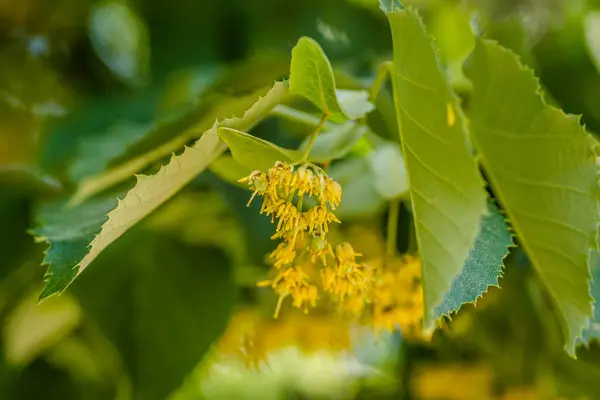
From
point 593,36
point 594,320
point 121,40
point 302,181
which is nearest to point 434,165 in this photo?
point 302,181

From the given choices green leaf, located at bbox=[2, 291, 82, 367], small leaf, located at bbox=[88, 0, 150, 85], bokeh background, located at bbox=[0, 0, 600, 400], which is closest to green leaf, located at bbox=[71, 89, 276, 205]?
bokeh background, located at bbox=[0, 0, 600, 400]

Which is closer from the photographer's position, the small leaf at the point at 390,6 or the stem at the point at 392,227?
the small leaf at the point at 390,6

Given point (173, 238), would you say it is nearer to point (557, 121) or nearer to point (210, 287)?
point (210, 287)

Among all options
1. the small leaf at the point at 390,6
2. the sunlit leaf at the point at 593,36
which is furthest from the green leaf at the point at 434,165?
the sunlit leaf at the point at 593,36

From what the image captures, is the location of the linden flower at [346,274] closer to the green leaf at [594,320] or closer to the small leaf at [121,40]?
the green leaf at [594,320]

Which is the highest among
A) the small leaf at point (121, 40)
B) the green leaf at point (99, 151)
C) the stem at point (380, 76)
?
the stem at point (380, 76)

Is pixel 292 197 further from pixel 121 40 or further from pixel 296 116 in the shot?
pixel 121 40

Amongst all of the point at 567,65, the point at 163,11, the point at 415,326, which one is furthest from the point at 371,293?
the point at 163,11
